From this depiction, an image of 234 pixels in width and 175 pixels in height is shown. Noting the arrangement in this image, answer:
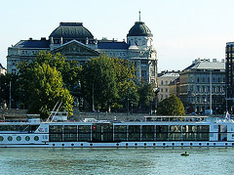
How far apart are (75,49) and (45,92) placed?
58.8 m

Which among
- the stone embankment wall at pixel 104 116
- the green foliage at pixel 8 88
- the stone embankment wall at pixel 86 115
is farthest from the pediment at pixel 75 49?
the stone embankment wall at pixel 104 116

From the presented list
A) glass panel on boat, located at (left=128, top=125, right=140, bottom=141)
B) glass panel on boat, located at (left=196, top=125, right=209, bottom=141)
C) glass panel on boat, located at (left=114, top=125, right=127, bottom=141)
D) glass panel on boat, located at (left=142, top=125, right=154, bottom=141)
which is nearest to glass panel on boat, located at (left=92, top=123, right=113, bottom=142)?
glass panel on boat, located at (left=114, top=125, right=127, bottom=141)

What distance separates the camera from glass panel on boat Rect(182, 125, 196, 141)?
10888 cm

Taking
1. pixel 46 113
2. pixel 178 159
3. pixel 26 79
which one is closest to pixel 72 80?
pixel 26 79

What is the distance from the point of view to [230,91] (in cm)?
19975

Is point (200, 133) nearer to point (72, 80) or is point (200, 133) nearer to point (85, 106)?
point (72, 80)

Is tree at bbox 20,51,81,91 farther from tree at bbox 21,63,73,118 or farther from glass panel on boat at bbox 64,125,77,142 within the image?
glass panel on boat at bbox 64,125,77,142

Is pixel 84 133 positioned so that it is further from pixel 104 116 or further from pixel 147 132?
pixel 104 116

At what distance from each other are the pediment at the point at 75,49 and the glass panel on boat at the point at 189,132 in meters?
90.3

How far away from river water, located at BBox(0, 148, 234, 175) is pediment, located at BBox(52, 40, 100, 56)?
92039 millimetres

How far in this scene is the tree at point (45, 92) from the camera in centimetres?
13962

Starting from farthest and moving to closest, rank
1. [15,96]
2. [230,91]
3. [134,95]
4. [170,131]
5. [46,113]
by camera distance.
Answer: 1. [230,91]
2. [134,95]
3. [15,96]
4. [46,113]
5. [170,131]

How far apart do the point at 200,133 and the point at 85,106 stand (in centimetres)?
7331

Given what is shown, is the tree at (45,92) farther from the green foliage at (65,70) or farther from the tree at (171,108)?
the tree at (171,108)
